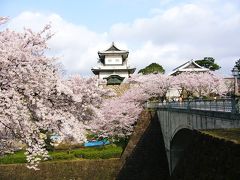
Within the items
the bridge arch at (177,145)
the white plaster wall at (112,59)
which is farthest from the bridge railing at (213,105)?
the white plaster wall at (112,59)

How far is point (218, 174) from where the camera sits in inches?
265

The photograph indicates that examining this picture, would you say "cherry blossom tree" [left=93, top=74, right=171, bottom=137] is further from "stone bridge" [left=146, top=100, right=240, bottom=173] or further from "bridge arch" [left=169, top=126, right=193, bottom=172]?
"bridge arch" [left=169, top=126, right=193, bottom=172]

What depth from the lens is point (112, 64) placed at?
5706 centimetres

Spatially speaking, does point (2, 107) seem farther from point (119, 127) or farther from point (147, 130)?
point (119, 127)

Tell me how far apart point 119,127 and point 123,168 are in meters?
6.06

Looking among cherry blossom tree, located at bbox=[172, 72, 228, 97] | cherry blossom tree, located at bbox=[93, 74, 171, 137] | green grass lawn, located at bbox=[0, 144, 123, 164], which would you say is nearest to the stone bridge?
cherry blossom tree, located at bbox=[93, 74, 171, 137]

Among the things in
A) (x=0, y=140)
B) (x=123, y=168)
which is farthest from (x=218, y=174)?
(x=123, y=168)

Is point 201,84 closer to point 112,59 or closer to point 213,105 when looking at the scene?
point 112,59

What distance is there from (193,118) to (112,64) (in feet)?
139

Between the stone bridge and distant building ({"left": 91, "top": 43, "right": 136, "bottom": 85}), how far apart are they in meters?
26.5

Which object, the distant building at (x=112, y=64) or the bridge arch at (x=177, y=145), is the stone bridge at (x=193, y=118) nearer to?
the bridge arch at (x=177, y=145)

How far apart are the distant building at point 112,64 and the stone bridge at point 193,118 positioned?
87.0 ft

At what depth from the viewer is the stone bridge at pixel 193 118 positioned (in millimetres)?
10477

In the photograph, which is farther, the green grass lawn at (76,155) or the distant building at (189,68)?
the distant building at (189,68)
